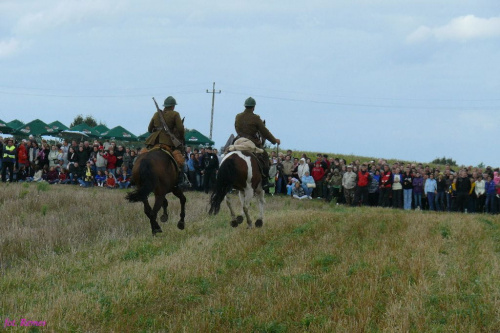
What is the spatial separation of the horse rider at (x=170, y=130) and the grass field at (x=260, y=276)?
1.93 m

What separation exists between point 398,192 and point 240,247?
1534 centimetres

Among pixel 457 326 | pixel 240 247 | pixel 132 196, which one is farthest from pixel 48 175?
pixel 457 326

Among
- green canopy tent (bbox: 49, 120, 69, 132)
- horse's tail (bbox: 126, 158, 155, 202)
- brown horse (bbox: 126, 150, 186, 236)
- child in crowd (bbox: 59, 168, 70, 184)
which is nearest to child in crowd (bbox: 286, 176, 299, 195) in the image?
child in crowd (bbox: 59, 168, 70, 184)

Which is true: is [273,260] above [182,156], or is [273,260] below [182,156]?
below

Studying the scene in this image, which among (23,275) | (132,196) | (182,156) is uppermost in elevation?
(182,156)

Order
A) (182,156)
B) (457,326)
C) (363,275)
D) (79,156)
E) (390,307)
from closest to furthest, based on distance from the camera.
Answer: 1. (457,326)
2. (390,307)
3. (363,275)
4. (182,156)
5. (79,156)

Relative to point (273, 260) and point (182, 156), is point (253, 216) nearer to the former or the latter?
point (182, 156)

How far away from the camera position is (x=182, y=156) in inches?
600

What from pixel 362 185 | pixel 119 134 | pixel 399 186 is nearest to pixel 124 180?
pixel 119 134

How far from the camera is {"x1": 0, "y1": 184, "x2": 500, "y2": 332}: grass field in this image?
24.4ft

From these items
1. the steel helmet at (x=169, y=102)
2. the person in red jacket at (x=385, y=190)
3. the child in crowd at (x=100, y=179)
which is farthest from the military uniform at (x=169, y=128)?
the child in crowd at (x=100, y=179)

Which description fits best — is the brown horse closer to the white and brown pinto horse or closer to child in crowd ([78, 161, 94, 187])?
the white and brown pinto horse

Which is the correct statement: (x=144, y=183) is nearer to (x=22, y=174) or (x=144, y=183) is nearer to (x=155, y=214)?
(x=155, y=214)

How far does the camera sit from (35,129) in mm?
38625
